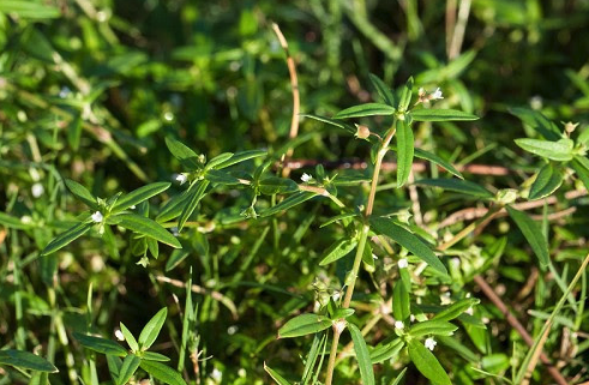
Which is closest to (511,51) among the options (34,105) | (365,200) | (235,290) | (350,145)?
Answer: (350,145)

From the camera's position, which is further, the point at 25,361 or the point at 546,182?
the point at 546,182

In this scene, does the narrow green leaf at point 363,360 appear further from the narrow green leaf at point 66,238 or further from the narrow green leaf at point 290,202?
the narrow green leaf at point 66,238

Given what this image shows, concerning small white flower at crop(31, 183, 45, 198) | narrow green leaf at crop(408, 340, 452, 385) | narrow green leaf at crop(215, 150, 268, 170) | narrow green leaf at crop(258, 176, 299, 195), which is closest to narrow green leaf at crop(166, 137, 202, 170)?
narrow green leaf at crop(215, 150, 268, 170)

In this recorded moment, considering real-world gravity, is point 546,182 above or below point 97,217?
above

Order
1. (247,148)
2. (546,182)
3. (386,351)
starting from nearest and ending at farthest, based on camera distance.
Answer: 1. (386,351)
2. (546,182)
3. (247,148)

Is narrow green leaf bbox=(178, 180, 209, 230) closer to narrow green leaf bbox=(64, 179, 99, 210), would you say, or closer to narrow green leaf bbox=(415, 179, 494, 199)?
narrow green leaf bbox=(64, 179, 99, 210)

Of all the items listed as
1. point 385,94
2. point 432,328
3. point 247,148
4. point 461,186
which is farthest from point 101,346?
point 247,148

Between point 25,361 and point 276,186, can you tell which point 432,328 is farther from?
point 25,361
